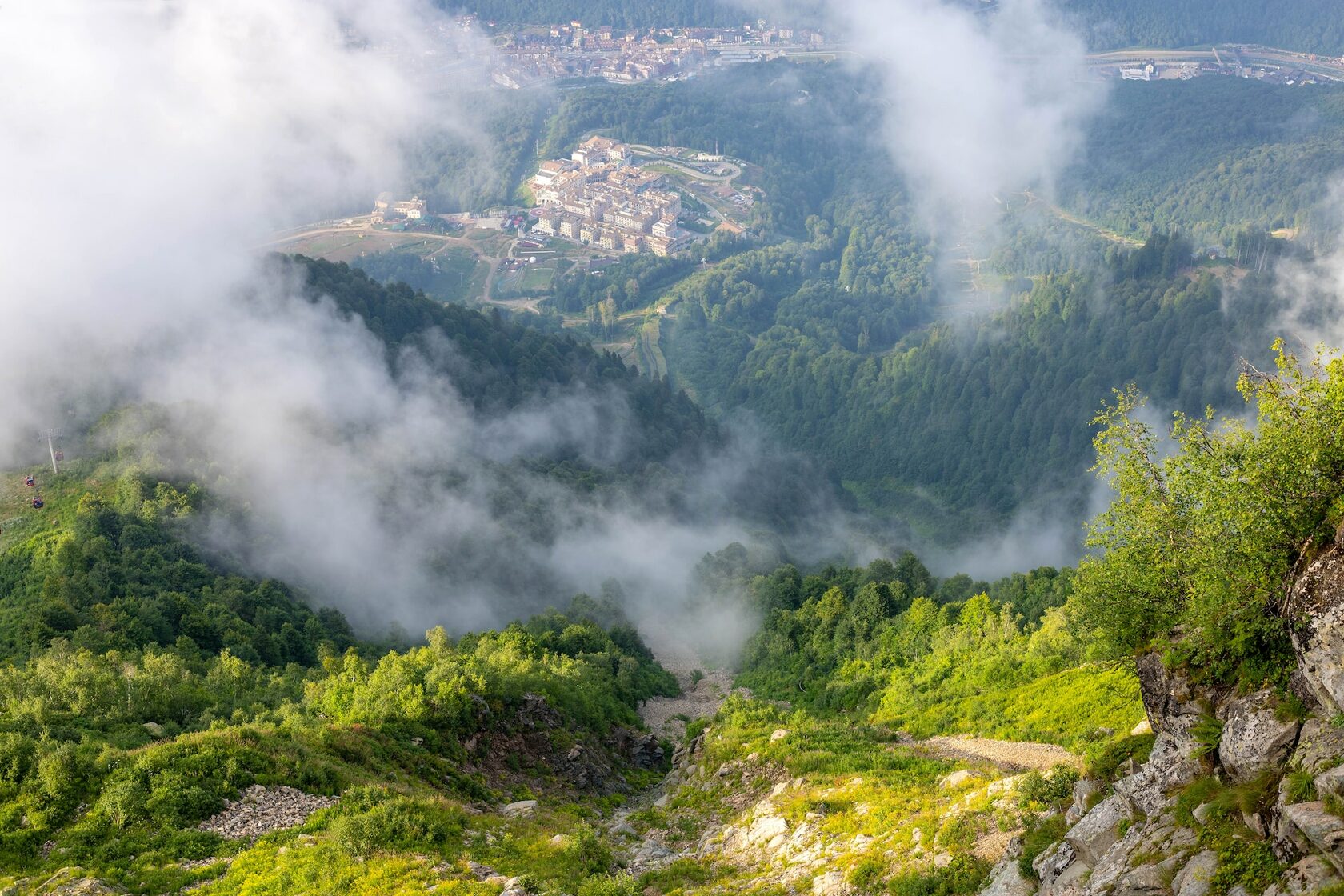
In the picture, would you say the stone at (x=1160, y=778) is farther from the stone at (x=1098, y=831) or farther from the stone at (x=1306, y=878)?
the stone at (x=1306, y=878)

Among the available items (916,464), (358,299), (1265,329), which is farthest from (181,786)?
(1265,329)

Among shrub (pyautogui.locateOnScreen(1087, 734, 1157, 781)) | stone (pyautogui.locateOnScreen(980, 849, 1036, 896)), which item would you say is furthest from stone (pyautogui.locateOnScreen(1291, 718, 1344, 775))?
stone (pyautogui.locateOnScreen(980, 849, 1036, 896))

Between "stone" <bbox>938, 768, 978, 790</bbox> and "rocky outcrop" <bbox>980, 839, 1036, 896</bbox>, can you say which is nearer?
"rocky outcrop" <bbox>980, 839, 1036, 896</bbox>

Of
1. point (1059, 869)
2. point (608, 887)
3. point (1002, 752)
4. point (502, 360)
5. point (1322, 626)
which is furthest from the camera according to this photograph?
point (502, 360)

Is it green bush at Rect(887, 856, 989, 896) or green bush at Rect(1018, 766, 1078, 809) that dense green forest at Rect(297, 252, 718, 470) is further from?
green bush at Rect(887, 856, 989, 896)

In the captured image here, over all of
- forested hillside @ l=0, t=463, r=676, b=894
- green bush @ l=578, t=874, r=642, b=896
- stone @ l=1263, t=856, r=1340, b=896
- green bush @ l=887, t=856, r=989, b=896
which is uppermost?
forested hillside @ l=0, t=463, r=676, b=894

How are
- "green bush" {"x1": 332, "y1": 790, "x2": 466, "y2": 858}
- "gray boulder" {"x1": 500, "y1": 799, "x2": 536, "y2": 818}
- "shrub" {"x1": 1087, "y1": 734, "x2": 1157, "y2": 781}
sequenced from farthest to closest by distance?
1. "gray boulder" {"x1": 500, "y1": 799, "x2": 536, "y2": 818}
2. "green bush" {"x1": 332, "y1": 790, "x2": 466, "y2": 858}
3. "shrub" {"x1": 1087, "y1": 734, "x2": 1157, "y2": 781}

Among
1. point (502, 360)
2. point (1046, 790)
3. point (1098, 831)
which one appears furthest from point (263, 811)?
point (502, 360)

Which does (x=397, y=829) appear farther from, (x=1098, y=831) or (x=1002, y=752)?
(x=1002, y=752)
